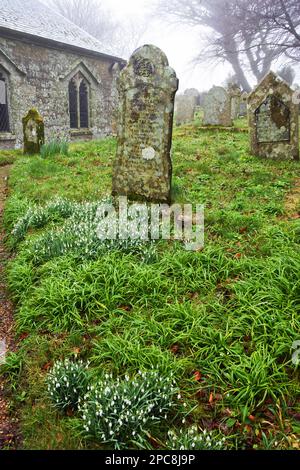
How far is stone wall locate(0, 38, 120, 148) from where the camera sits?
15930 millimetres

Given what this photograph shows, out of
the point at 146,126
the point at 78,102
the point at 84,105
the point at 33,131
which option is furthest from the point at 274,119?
the point at 84,105

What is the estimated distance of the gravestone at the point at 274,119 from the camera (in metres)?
8.59

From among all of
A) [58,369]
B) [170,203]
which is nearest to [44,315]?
[58,369]

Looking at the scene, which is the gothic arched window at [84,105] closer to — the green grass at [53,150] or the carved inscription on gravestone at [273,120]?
the green grass at [53,150]

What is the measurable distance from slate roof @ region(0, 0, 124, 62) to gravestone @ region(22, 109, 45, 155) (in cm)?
584

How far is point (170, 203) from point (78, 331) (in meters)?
3.33

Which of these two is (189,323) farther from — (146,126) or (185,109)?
(185,109)

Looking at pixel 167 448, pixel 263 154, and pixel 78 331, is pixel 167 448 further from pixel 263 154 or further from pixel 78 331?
pixel 263 154

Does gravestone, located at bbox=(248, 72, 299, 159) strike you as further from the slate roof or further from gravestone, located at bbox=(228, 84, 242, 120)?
gravestone, located at bbox=(228, 84, 242, 120)

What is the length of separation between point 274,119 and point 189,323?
697 centimetres

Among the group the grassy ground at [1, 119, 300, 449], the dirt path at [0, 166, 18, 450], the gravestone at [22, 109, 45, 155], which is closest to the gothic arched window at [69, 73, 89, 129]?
the gravestone at [22, 109, 45, 155]

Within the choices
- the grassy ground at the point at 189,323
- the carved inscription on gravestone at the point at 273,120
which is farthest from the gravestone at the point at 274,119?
the grassy ground at the point at 189,323

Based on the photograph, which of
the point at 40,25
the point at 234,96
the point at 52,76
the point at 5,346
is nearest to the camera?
the point at 5,346

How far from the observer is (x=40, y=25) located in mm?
17531
